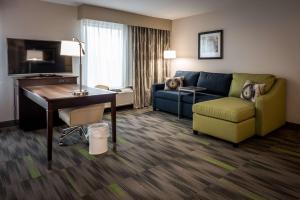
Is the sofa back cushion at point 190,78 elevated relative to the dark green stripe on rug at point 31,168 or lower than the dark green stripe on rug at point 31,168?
elevated

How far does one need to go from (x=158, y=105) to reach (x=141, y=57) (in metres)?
1.31

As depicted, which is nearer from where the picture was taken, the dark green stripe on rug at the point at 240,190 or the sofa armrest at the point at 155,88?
the dark green stripe on rug at the point at 240,190

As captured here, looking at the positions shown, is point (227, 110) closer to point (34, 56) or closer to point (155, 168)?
point (155, 168)

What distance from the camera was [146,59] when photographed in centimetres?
581

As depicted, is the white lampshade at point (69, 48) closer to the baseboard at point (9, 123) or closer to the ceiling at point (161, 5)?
the ceiling at point (161, 5)

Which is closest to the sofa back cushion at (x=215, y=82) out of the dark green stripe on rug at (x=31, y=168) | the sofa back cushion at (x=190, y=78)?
the sofa back cushion at (x=190, y=78)

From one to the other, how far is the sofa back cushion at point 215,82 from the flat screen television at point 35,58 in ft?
9.38

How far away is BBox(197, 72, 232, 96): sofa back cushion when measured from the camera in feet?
15.2

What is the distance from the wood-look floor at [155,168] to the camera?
2.12 meters

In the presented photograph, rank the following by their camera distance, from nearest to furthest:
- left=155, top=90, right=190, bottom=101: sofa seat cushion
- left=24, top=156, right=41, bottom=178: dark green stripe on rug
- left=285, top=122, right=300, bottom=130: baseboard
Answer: left=24, top=156, right=41, bottom=178: dark green stripe on rug, left=285, top=122, right=300, bottom=130: baseboard, left=155, top=90, right=190, bottom=101: sofa seat cushion

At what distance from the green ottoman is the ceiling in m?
2.12

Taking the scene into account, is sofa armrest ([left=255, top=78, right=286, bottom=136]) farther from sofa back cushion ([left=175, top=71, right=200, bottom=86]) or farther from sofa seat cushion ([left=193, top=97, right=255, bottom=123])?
sofa back cushion ([left=175, top=71, right=200, bottom=86])

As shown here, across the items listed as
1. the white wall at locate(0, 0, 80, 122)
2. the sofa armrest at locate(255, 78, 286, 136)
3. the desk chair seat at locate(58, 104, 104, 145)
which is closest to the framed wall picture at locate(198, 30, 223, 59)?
the sofa armrest at locate(255, 78, 286, 136)

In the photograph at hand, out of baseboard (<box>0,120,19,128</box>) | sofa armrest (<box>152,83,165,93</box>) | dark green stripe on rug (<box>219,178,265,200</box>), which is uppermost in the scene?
sofa armrest (<box>152,83,165,93</box>)
